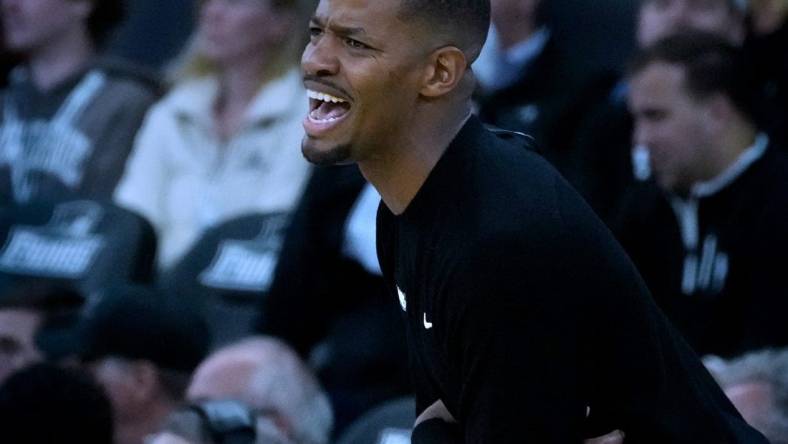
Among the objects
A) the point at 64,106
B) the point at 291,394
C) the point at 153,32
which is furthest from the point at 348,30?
the point at 153,32

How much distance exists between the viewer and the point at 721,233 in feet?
15.2

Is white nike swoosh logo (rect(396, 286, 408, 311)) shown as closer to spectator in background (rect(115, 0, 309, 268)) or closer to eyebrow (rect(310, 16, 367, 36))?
eyebrow (rect(310, 16, 367, 36))

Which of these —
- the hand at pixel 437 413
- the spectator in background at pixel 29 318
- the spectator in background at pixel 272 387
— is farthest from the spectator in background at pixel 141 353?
the hand at pixel 437 413

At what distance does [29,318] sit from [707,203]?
6.52 feet

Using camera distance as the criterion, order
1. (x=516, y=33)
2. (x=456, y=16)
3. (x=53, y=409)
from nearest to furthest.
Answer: (x=456, y=16), (x=53, y=409), (x=516, y=33)

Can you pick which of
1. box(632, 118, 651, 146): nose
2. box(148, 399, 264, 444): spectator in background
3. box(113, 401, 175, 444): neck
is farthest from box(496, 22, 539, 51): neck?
box(148, 399, 264, 444): spectator in background

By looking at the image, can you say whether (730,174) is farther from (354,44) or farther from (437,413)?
(354,44)

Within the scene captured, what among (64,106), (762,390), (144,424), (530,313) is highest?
(530,313)

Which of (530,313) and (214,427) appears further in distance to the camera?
(214,427)

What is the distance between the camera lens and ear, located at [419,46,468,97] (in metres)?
2.40

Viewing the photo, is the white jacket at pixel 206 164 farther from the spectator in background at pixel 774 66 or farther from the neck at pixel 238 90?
the spectator in background at pixel 774 66

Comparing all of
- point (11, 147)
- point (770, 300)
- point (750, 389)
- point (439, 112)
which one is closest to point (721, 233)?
point (770, 300)

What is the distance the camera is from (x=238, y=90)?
5.99m

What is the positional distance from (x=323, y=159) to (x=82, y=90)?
3950 mm
